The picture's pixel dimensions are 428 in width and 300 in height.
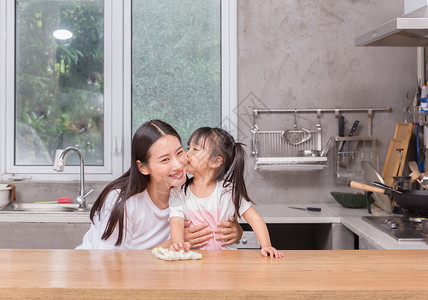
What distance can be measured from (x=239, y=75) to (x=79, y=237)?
1.35 m

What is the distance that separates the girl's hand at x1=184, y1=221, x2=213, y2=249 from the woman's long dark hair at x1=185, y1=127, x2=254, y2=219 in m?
0.13

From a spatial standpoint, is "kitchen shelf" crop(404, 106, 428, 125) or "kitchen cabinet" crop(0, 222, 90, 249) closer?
"kitchen cabinet" crop(0, 222, 90, 249)

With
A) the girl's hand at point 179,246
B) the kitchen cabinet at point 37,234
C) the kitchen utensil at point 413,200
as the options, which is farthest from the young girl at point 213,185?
the kitchen cabinet at point 37,234

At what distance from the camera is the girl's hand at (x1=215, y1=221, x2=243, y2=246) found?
1779 mm

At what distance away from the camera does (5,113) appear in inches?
126

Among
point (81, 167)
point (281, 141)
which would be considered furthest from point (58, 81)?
point (281, 141)

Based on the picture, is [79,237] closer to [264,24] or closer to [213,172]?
[213,172]

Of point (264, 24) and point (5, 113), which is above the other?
point (264, 24)

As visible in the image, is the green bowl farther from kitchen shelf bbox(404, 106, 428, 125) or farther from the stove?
kitchen shelf bbox(404, 106, 428, 125)

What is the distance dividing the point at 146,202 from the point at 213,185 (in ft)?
0.84

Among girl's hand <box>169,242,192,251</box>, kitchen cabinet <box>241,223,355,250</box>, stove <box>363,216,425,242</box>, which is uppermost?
girl's hand <box>169,242,192,251</box>

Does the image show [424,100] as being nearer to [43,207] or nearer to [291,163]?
[291,163]

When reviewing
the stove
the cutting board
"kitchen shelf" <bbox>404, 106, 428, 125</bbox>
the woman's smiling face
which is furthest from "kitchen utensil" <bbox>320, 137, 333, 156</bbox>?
the woman's smiling face

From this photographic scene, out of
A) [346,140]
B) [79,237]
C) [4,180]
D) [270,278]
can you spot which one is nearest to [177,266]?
[270,278]
